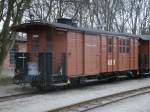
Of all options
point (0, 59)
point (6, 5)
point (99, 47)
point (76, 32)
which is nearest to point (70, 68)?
point (76, 32)

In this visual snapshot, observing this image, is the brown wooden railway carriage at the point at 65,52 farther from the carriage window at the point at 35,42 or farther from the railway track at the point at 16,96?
the railway track at the point at 16,96

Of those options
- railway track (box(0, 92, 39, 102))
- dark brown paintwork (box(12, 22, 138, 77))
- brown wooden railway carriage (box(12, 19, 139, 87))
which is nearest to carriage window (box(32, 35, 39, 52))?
brown wooden railway carriage (box(12, 19, 139, 87))

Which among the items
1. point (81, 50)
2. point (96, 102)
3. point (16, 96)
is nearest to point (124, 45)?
point (81, 50)

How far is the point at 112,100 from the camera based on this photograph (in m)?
15.7

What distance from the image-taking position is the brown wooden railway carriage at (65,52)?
18.7 metres

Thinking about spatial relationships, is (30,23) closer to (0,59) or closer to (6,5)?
(0,59)

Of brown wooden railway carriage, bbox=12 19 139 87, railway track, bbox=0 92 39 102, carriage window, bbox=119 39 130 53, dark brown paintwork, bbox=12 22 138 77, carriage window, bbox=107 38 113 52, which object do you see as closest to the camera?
railway track, bbox=0 92 39 102

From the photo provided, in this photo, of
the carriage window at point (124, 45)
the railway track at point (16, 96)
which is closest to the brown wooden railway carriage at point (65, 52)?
the railway track at point (16, 96)

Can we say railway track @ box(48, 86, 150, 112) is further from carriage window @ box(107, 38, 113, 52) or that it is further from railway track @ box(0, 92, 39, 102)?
carriage window @ box(107, 38, 113, 52)

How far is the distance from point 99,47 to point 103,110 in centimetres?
967

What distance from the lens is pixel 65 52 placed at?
19516 mm

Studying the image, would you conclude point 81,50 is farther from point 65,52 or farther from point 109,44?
point 109,44

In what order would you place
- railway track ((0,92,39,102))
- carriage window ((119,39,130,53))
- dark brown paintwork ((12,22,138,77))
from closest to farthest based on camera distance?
1. railway track ((0,92,39,102))
2. dark brown paintwork ((12,22,138,77))
3. carriage window ((119,39,130,53))

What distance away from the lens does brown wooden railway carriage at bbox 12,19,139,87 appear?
1869 cm
